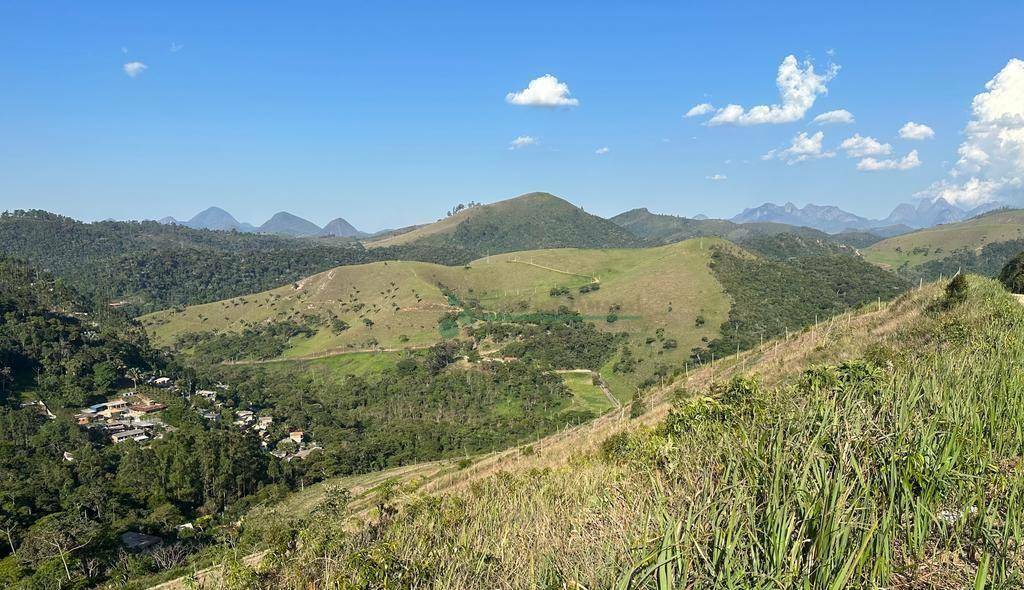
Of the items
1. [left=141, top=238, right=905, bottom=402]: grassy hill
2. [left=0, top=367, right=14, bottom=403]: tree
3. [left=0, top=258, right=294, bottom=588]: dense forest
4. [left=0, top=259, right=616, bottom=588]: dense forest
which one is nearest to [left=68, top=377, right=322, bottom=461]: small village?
[left=0, top=259, right=616, bottom=588]: dense forest

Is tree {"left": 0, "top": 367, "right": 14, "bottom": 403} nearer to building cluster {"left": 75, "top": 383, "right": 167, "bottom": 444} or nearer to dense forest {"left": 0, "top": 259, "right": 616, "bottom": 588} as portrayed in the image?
dense forest {"left": 0, "top": 259, "right": 616, "bottom": 588}

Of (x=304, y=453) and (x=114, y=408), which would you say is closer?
(x=304, y=453)

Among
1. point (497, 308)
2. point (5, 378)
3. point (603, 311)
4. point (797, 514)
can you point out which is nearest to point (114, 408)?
point (5, 378)

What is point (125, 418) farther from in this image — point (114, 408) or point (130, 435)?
point (130, 435)

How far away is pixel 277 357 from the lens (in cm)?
16312

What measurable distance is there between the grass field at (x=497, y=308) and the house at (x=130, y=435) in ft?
229

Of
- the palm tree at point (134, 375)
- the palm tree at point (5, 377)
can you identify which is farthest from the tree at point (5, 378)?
the palm tree at point (134, 375)

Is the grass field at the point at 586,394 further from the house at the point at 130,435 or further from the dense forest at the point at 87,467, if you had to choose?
the house at the point at 130,435

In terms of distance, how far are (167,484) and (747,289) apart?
513 feet

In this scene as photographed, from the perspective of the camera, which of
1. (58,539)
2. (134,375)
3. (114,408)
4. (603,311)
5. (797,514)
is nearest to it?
(797,514)

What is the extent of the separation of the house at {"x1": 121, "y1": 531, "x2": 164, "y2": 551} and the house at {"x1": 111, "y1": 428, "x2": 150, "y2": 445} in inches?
1531

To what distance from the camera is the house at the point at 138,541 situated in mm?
49109

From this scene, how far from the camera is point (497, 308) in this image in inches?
7274

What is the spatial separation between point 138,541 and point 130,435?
46279 millimetres
